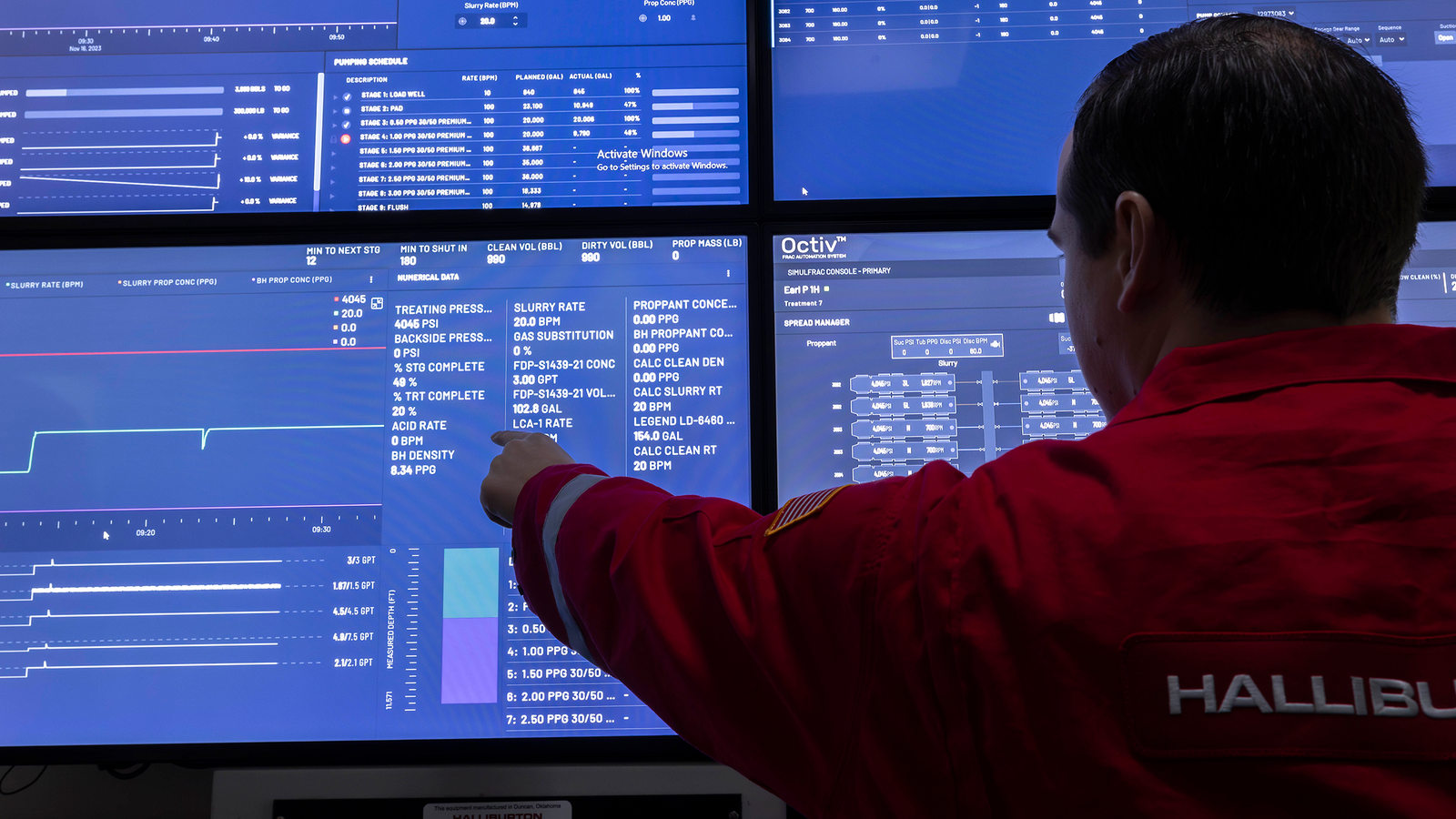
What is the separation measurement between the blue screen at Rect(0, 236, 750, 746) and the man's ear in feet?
1.97

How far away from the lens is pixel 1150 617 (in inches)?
20.9

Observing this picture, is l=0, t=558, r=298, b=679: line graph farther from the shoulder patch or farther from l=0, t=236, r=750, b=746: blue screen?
the shoulder patch

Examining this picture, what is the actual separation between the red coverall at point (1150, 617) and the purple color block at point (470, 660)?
0.58m

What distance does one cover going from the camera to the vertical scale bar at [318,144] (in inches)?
50.2

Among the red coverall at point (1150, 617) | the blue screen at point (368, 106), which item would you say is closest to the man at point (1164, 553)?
the red coverall at point (1150, 617)

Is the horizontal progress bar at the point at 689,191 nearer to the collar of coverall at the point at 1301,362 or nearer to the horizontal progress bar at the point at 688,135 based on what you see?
the horizontal progress bar at the point at 688,135

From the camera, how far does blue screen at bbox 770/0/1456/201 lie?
1.28 m

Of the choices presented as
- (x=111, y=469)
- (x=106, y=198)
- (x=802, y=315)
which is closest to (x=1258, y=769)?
(x=802, y=315)

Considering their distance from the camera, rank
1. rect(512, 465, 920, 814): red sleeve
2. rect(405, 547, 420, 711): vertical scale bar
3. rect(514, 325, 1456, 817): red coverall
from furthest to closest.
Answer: rect(405, 547, 420, 711): vertical scale bar
rect(512, 465, 920, 814): red sleeve
rect(514, 325, 1456, 817): red coverall

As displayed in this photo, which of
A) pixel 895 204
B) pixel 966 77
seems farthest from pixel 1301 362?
pixel 966 77

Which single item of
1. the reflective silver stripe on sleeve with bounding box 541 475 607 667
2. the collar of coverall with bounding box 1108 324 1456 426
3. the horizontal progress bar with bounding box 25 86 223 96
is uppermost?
the horizontal progress bar with bounding box 25 86 223 96

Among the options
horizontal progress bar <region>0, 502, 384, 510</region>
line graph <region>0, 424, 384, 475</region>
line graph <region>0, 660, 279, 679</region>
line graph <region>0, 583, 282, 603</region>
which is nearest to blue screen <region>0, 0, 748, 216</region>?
line graph <region>0, 424, 384, 475</region>

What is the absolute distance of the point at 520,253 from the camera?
125 centimetres

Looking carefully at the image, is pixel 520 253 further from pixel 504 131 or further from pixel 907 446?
pixel 907 446
